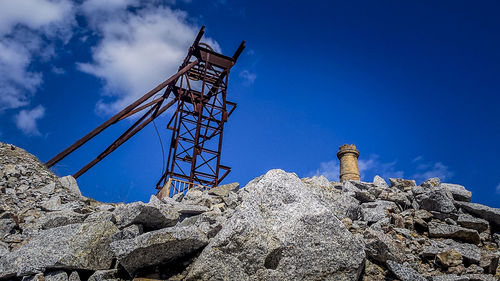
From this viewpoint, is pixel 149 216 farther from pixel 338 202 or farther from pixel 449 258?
pixel 449 258

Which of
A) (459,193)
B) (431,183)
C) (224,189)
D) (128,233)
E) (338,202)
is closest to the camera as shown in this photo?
(128,233)

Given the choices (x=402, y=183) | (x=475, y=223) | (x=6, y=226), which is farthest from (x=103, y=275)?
(x=402, y=183)

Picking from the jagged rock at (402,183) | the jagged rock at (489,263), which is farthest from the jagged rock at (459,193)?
the jagged rock at (489,263)

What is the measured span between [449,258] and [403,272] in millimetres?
967

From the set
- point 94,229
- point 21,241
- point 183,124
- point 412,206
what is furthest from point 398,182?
point 183,124

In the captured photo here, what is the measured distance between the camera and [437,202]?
6.41 meters

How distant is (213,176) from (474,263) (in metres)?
11.2

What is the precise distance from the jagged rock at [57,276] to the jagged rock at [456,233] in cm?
588

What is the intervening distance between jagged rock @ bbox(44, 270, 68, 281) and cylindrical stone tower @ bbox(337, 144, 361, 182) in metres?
14.5

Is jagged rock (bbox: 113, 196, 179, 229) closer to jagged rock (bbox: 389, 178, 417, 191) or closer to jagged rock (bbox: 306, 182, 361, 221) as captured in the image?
jagged rock (bbox: 306, 182, 361, 221)

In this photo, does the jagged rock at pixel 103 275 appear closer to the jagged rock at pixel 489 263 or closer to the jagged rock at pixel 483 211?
the jagged rock at pixel 489 263

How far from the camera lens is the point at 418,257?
504 centimetres

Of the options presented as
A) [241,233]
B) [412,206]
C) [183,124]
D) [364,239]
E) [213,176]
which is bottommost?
[241,233]

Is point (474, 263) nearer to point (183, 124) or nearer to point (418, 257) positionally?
point (418, 257)
